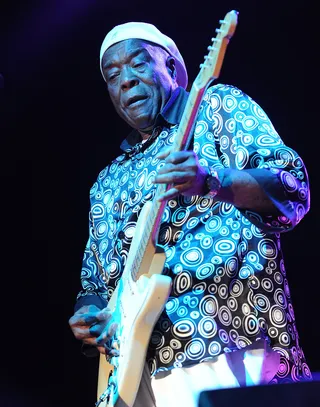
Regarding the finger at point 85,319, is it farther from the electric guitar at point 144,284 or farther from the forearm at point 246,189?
the forearm at point 246,189

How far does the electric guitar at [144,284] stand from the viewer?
1.79m

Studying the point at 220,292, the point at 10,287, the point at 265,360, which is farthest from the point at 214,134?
the point at 10,287

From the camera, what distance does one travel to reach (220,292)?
195 cm

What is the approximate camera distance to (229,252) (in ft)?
6.48

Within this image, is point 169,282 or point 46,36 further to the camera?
point 46,36

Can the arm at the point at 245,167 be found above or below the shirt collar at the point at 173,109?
below

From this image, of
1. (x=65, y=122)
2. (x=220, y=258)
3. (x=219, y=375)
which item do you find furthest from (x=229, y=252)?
(x=65, y=122)

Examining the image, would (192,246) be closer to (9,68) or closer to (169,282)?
(169,282)

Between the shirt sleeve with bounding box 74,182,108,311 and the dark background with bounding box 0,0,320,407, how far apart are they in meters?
0.89

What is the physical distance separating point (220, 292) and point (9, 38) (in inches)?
81.5

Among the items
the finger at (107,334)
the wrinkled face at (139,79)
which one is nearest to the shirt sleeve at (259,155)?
the wrinkled face at (139,79)

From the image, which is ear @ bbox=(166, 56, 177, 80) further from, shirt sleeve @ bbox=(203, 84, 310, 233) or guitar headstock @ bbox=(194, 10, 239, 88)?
guitar headstock @ bbox=(194, 10, 239, 88)

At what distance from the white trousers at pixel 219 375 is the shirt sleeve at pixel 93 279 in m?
0.59

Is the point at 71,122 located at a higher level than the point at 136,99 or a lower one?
higher
